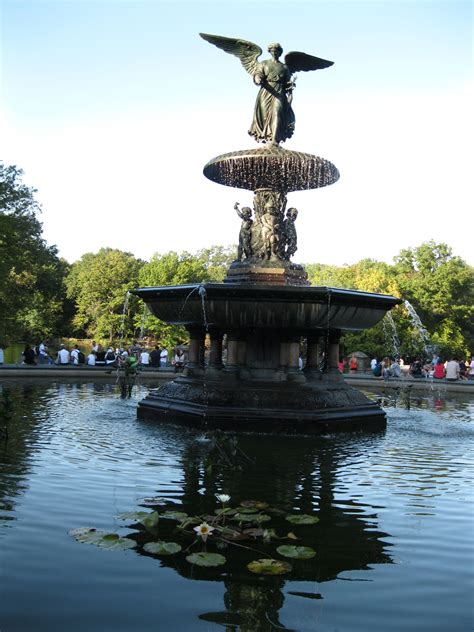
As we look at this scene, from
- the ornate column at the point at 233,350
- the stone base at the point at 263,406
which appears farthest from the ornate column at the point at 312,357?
the ornate column at the point at 233,350

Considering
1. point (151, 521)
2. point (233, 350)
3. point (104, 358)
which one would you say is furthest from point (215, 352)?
point (104, 358)

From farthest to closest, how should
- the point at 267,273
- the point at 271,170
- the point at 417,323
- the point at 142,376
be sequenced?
1. the point at 142,376
2. the point at 417,323
3. the point at 271,170
4. the point at 267,273

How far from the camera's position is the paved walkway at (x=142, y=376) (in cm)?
2198

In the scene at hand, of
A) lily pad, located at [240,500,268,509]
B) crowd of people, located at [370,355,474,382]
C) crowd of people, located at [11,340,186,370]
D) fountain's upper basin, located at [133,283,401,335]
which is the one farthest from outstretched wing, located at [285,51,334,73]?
crowd of people, located at [370,355,474,382]

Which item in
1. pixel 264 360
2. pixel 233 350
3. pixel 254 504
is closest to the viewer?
pixel 254 504

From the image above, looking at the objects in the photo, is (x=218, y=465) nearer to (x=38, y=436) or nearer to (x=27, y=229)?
(x=38, y=436)

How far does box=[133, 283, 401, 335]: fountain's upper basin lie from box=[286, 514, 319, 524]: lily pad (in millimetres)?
5537

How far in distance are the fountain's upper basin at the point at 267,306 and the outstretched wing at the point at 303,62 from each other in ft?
18.4

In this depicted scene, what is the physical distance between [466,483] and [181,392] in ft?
18.2

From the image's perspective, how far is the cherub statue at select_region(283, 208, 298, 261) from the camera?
1360cm

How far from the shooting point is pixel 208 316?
11.0m

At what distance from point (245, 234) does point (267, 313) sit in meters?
3.29

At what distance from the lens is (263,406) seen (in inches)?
415

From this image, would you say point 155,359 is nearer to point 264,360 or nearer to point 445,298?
point 264,360
